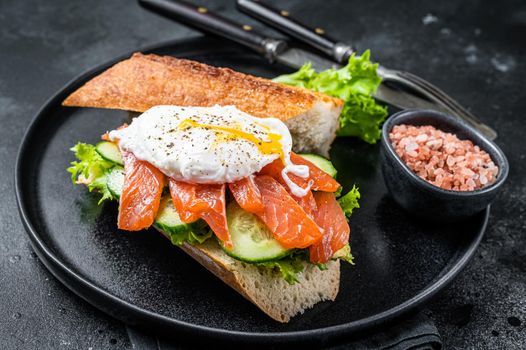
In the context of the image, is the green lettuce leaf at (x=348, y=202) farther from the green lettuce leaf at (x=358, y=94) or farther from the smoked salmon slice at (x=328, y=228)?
the green lettuce leaf at (x=358, y=94)

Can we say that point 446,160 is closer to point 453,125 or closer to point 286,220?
point 453,125

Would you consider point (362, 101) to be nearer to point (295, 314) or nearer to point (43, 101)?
point (295, 314)

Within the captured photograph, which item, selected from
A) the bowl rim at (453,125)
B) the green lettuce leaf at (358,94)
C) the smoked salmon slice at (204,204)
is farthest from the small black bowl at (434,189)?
the smoked salmon slice at (204,204)

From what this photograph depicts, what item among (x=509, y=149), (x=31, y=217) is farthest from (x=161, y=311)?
(x=509, y=149)

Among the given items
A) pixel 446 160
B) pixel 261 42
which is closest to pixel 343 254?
pixel 446 160

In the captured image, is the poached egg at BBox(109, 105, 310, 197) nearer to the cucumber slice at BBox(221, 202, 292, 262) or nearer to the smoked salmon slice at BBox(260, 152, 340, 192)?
the smoked salmon slice at BBox(260, 152, 340, 192)

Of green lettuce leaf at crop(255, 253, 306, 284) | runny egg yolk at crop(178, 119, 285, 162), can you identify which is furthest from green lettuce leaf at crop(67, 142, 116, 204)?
green lettuce leaf at crop(255, 253, 306, 284)

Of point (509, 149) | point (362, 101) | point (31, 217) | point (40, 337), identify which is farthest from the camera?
point (509, 149)
